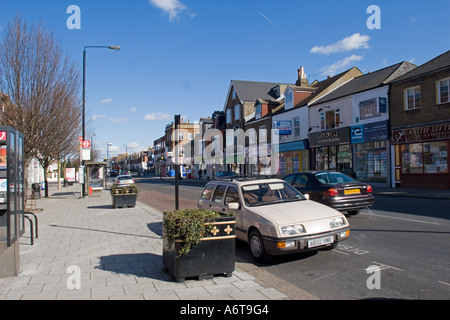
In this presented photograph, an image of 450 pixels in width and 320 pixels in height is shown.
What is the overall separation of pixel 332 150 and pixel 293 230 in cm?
2379

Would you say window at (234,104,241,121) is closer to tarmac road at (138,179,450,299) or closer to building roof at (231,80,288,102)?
building roof at (231,80,288,102)

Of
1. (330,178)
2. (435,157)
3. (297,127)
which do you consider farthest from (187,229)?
(297,127)

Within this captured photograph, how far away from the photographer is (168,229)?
17.1 feet

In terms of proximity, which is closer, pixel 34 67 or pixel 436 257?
pixel 436 257

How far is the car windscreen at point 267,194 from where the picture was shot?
23.5 ft

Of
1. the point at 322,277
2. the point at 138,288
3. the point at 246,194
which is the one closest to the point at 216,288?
the point at 138,288

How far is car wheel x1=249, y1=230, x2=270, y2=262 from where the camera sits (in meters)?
6.25

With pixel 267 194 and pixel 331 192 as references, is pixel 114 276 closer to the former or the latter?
pixel 267 194

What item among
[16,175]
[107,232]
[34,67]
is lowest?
[107,232]

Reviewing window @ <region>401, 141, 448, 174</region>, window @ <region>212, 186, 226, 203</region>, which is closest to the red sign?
window @ <region>401, 141, 448, 174</region>

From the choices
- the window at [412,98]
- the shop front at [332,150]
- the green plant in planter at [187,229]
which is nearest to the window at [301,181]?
the green plant in planter at [187,229]

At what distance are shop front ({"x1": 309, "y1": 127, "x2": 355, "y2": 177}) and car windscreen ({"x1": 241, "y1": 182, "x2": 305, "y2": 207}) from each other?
1870 centimetres
